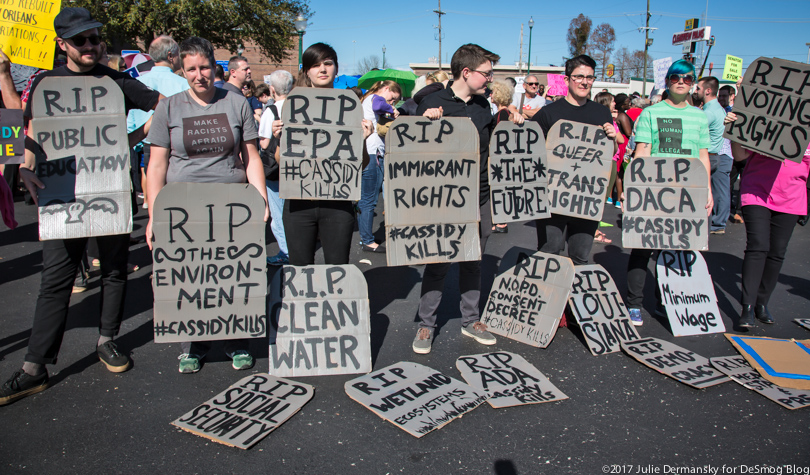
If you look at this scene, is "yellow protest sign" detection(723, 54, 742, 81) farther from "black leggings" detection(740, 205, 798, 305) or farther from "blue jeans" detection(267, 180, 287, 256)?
"blue jeans" detection(267, 180, 287, 256)

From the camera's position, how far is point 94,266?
559cm

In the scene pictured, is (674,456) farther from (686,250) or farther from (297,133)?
(297,133)

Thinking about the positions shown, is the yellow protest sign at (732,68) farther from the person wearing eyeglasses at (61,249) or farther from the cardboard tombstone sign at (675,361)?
the person wearing eyeglasses at (61,249)

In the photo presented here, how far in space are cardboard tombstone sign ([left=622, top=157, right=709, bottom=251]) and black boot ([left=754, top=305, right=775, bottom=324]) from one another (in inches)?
35.9

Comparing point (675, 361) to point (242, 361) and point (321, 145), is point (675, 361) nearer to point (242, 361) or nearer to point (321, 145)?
point (321, 145)

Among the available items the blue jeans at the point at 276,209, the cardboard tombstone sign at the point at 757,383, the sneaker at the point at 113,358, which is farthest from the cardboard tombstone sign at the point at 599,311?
the sneaker at the point at 113,358

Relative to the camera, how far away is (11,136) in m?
2.94

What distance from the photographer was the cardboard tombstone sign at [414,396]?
2.94m

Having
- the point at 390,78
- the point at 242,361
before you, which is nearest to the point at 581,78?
the point at 242,361

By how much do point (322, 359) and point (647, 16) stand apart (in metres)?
52.5

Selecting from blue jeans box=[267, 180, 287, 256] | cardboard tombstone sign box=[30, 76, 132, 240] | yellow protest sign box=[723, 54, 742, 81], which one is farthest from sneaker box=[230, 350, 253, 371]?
yellow protest sign box=[723, 54, 742, 81]

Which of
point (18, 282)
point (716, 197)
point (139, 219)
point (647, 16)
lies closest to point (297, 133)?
point (18, 282)

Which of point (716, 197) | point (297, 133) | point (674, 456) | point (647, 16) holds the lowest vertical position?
point (674, 456)

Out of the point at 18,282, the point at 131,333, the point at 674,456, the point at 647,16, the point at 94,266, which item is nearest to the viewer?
the point at 674,456
